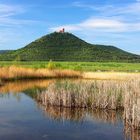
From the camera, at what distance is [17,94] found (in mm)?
24562

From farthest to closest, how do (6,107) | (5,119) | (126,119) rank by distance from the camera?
(6,107) → (5,119) → (126,119)

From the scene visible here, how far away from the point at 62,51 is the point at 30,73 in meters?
95.5

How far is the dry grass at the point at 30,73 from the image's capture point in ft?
112

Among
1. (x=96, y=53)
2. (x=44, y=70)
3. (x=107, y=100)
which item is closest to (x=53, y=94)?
(x=107, y=100)

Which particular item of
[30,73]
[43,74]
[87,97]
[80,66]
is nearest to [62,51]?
[80,66]

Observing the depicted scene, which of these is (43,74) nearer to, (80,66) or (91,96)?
(80,66)

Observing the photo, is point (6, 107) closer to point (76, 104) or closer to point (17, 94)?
point (76, 104)

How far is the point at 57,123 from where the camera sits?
51.2 ft

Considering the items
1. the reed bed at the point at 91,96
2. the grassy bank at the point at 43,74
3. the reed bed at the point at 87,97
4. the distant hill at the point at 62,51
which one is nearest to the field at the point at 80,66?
the grassy bank at the point at 43,74

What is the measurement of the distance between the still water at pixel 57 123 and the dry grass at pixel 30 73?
13.6 metres

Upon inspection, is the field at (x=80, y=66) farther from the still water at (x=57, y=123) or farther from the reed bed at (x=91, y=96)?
the still water at (x=57, y=123)

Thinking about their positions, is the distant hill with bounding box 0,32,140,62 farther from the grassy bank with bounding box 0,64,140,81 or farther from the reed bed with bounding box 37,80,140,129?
the reed bed with bounding box 37,80,140,129

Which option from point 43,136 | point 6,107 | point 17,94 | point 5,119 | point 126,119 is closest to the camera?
point 43,136

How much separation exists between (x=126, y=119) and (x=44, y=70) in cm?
2628
